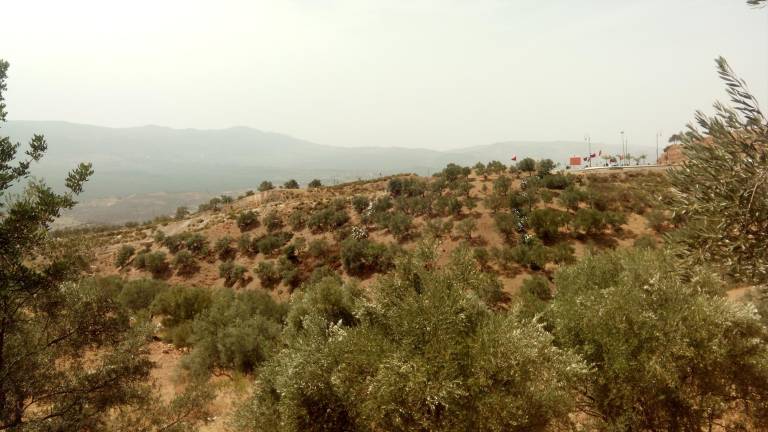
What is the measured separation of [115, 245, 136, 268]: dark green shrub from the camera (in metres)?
59.5

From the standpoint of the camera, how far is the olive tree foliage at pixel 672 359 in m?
10.6

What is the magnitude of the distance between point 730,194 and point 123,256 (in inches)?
2880

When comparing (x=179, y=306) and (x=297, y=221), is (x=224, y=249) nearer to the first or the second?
(x=297, y=221)

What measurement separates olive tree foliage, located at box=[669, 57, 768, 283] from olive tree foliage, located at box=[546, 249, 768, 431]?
2525 millimetres

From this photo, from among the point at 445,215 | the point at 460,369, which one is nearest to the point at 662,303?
the point at 460,369

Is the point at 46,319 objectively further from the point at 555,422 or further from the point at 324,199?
the point at 324,199

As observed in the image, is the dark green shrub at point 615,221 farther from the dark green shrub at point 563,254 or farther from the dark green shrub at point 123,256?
the dark green shrub at point 123,256

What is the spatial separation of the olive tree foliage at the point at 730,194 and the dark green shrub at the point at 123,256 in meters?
72.1

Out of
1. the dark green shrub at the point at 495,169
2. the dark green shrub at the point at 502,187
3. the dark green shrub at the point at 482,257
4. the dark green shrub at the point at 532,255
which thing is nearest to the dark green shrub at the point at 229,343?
the dark green shrub at the point at 482,257

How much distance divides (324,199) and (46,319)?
70.6 m

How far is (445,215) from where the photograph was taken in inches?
2365

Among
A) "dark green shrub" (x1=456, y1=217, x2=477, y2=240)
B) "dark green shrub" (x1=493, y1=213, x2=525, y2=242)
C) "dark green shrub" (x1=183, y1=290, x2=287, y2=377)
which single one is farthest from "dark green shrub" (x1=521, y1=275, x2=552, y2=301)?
"dark green shrub" (x1=183, y1=290, x2=287, y2=377)

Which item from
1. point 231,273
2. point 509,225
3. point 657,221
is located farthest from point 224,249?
point 657,221

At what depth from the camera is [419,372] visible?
9.11 metres
